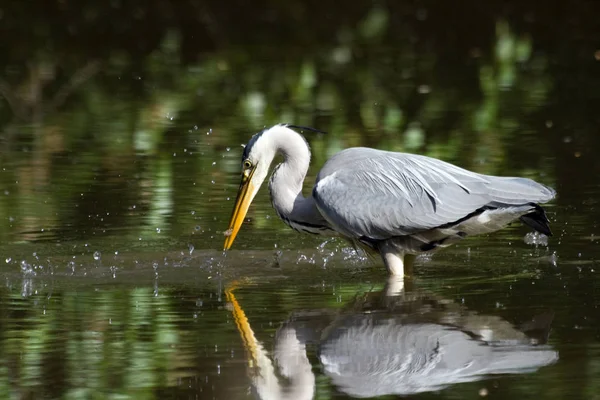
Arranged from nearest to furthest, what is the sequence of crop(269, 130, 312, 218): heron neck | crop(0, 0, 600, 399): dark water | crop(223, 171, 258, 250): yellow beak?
crop(0, 0, 600, 399): dark water
crop(269, 130, 312, 218): heron neck
crop(223, 171, 258, 250): yellow beak

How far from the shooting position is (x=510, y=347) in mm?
Result: 6820

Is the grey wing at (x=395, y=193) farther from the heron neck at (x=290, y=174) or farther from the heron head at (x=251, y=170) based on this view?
the heron head at (x=251, y=170)

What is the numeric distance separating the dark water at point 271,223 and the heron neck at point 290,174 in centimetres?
38

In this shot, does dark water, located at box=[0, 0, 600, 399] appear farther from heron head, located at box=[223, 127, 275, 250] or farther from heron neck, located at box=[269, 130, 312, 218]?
heron neck, located at box=[269, 130, 312, 218]

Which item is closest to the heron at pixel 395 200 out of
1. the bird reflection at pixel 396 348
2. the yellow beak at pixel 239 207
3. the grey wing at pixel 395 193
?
the grey wing at pixel 395 193

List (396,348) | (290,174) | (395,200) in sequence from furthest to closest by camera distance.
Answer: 1. (290,174)
2. (395,200)
3. (396,348)

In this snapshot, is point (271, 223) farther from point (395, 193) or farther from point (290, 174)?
point (395, 193)

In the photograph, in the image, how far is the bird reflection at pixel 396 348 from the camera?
6.34 meters

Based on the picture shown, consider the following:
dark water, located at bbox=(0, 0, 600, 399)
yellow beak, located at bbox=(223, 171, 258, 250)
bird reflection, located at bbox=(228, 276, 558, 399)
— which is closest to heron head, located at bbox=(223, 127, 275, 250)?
yellow beak, located at bbox=(223, 171, 258, 250)

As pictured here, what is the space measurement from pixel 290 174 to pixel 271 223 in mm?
1337

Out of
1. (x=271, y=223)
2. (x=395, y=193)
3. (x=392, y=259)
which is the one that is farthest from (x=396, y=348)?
(x=271, y=223)

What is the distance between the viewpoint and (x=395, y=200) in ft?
28.7

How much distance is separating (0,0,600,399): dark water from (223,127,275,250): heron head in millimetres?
218

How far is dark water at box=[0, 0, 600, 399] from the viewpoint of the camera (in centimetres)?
662
